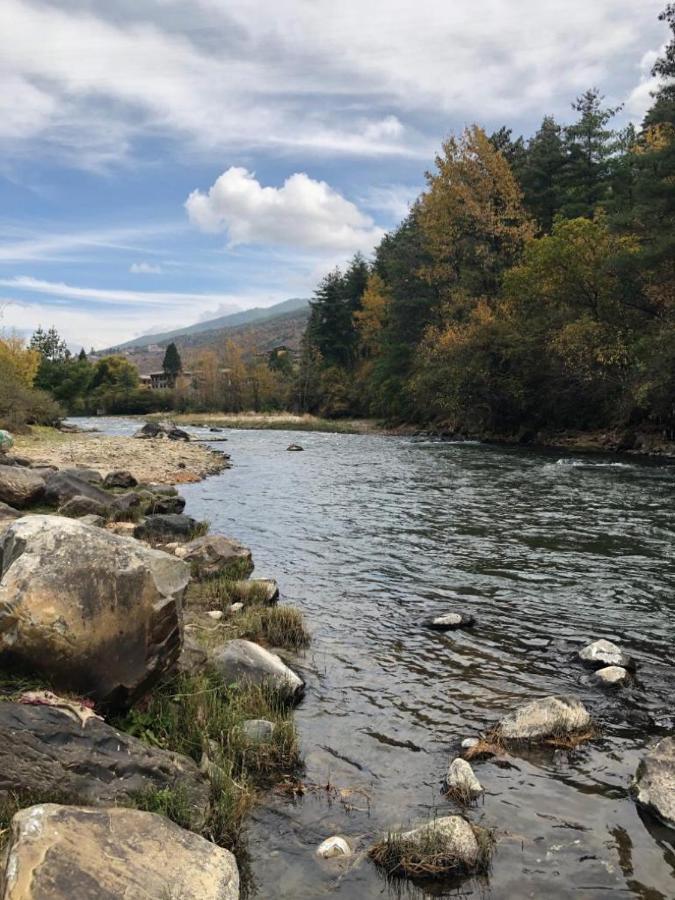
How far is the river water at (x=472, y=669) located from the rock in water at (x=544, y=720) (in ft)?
0.80

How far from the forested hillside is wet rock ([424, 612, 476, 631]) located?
26613mm

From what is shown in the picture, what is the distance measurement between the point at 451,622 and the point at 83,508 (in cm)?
1096

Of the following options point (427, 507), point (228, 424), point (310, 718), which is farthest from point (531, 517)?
point (228, 424)

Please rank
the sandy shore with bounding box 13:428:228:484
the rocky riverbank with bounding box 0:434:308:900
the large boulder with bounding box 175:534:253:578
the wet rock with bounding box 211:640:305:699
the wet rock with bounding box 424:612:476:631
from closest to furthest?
the rocky riverbank with bounding box 0:434:308:900, the wet rock with bounding box 211:640:305:699, the wet rock with bounding box 424:612:476:631, the large boulder with bounding box 175:534:253:578, the sandy shore with bounding box 13:428:228:484

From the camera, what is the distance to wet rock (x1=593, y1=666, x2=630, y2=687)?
797 centimetres

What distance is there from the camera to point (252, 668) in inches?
306

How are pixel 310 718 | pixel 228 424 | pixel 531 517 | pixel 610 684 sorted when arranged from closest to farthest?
pixel 310 718 < pixel 610 684 < pixel 531 517 < pixel 228 424

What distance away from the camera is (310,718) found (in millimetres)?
7391

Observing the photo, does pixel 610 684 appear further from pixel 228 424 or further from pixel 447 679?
pixel 228 424

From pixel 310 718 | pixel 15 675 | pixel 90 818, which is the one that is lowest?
pixel 310 718

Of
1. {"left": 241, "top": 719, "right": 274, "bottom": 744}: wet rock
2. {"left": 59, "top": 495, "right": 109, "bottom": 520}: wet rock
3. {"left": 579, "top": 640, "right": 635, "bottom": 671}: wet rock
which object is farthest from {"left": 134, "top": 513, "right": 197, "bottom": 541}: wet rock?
{"left": 579, "top": 640, "right": 635, "bottom": 671}: wet rock

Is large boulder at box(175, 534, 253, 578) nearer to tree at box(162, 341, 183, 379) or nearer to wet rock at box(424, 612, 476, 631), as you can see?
wet rock at box(424, 612, 476, 631)

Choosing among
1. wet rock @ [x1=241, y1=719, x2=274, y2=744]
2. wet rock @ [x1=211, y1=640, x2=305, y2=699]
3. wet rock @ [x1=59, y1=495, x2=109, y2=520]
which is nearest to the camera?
wet rock @ [x1=241, y1=719, x2=274, y2=744]

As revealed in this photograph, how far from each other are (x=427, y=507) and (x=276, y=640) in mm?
12114
